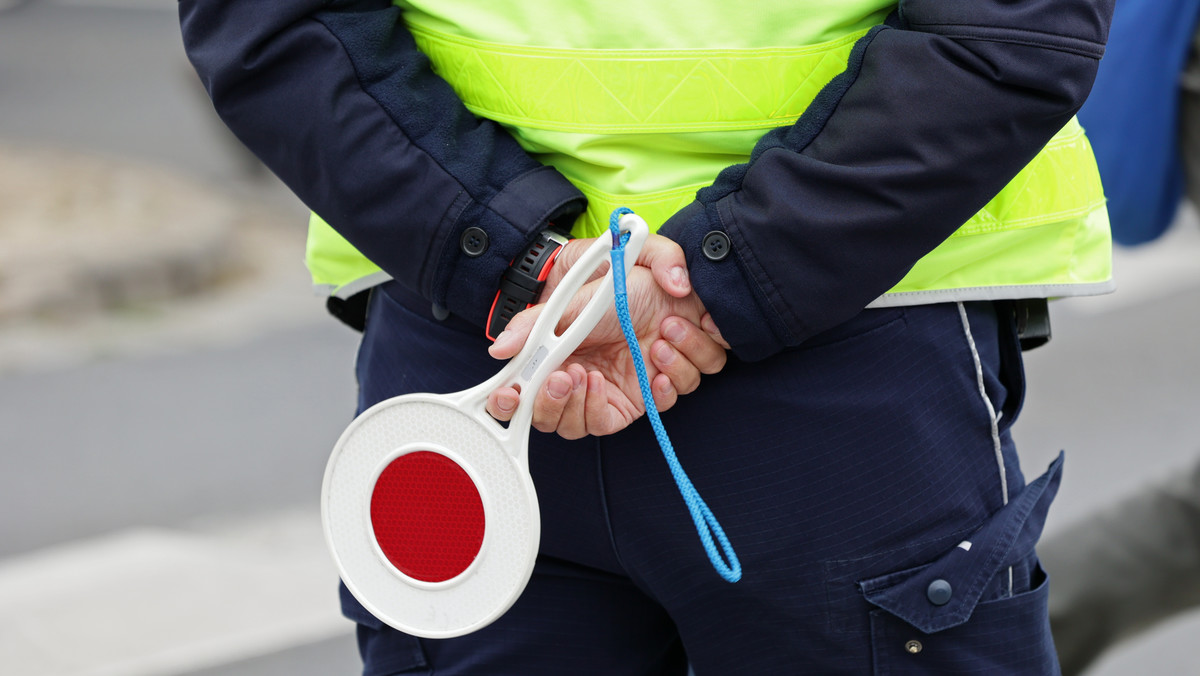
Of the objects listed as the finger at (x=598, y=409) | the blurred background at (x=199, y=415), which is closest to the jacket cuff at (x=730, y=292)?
the finger at (x=598, y=409)

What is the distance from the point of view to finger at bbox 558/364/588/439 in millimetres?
1052

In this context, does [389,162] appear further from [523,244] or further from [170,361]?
[170,361]

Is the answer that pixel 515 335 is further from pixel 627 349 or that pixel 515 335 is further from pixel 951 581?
pixel 951 581

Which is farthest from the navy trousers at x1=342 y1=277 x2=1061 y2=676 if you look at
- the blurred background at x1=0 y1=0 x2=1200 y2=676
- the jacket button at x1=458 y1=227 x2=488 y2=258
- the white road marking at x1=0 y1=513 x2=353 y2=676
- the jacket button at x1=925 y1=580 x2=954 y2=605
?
the white road marking at x1=0 y1=513 x2=353 y2=676

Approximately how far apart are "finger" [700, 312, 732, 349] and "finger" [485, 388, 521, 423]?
0.61 ft

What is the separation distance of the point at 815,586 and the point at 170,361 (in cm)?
393

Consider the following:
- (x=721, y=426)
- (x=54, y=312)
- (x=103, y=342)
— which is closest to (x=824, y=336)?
(x=721, y=426)

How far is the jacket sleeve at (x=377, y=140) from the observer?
1.11 meters

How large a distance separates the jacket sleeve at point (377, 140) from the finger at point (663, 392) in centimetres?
18

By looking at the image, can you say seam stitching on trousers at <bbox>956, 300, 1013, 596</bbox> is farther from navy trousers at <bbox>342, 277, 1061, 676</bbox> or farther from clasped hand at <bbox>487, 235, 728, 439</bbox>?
clasped hand at <bbox>487, 235, 728, 439</bbox>

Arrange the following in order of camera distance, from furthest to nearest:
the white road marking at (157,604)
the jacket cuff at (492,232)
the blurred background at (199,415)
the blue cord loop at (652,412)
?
the blurred background at (199,415)
the white road marking at (157,604)
the jacket cuff at (492,232)
the blue cord loop at (652,412)

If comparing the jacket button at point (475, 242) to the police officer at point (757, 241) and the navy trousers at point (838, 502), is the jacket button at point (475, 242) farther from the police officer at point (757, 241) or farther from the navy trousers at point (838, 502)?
the navy trousers at point (838, 502)

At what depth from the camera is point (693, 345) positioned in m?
1.08

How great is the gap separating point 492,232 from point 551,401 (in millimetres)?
181
